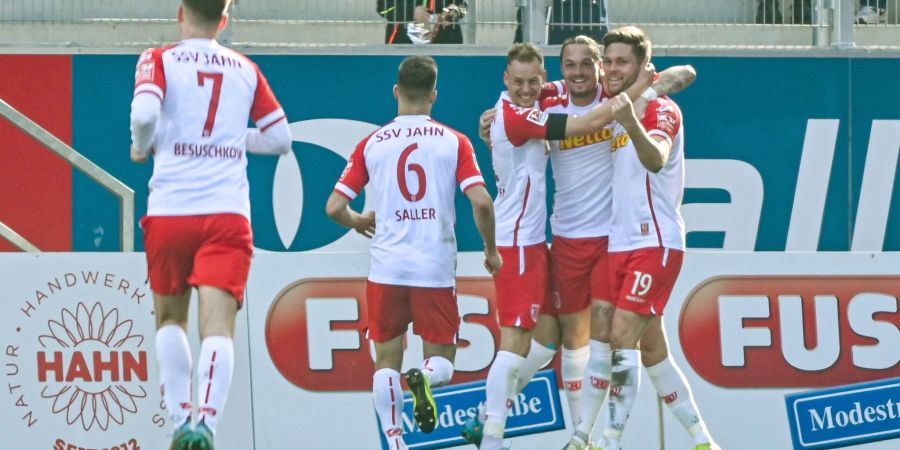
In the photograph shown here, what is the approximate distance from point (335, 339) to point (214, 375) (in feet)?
8.67

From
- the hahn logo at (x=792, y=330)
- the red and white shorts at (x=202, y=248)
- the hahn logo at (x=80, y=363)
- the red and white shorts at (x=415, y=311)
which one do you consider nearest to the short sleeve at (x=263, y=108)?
the red and white shorts at (x=202, y=248)

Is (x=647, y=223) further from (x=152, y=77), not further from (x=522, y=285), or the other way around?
(x=152, y=77)

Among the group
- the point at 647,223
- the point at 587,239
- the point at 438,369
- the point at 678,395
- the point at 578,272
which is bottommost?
the point at 678,395

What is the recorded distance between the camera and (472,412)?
347 inches

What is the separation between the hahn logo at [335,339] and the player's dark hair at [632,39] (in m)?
1.77

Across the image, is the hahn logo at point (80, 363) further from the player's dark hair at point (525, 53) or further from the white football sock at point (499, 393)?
the player's dark hair at point (525, 53)

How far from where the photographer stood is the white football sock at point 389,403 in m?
7.75

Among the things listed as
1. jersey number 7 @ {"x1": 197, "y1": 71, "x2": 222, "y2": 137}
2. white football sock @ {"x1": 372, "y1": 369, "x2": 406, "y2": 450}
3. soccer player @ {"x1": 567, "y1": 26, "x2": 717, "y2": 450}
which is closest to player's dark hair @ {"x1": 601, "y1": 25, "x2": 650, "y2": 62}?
soccer player @ {"x1": 567, "y1": 26, "x2": 717, "y2": 450}

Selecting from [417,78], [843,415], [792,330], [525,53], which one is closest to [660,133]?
[525,53]

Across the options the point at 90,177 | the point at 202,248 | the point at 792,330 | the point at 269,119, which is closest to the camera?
the point at 202,248

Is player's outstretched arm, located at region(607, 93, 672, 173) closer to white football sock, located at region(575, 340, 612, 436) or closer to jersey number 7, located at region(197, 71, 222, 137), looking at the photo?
white football sock, located at region(575, 340, 612, 436)

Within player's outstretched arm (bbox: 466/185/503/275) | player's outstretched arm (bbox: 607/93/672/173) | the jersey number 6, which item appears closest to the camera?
player's outstretched arm (bbox: 607/93/672/173)

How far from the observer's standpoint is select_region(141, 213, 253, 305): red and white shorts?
629 cm

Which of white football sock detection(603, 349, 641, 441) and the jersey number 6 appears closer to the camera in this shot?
the jersey number 6
